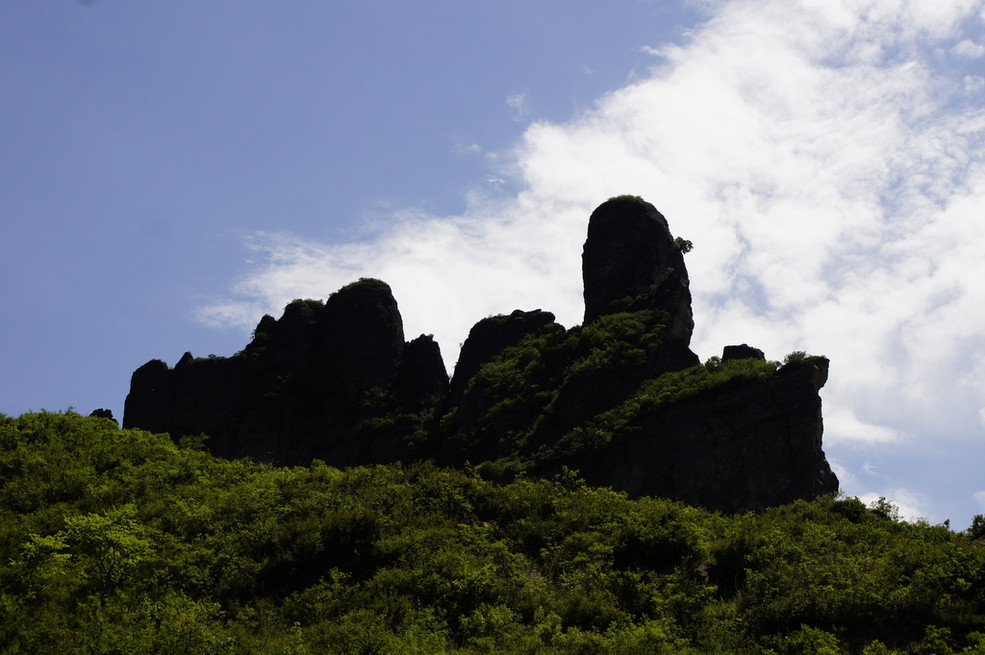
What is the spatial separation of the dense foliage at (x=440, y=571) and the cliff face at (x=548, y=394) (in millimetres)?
28404

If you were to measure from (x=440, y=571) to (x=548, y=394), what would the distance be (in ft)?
155

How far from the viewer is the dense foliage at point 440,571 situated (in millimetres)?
14047

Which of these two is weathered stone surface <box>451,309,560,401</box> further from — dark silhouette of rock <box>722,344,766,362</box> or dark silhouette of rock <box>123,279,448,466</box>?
dark silhouette of rock <box>722,344,766,362</box>

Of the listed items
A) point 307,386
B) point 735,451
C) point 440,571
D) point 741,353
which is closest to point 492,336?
point 307,386

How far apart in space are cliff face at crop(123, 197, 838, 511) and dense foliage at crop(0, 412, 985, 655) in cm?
2840

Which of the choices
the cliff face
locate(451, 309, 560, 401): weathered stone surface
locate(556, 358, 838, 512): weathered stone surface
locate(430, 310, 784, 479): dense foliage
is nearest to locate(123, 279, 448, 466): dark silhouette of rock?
the cliff face

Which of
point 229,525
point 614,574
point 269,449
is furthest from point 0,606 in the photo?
point 269,449

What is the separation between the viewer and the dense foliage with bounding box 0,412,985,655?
14.0 meters

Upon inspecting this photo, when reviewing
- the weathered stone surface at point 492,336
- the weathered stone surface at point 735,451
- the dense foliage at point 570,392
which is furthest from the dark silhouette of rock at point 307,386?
the weathered stone surface at point 735,451

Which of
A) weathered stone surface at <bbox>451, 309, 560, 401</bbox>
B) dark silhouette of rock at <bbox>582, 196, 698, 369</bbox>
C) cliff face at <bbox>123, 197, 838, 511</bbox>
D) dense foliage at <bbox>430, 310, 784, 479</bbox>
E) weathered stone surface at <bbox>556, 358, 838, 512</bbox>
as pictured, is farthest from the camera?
weathered stone surface at <bbox>451, 309, 560, 401</bbox>

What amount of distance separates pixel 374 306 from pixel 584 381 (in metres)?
27.1

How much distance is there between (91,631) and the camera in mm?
12609

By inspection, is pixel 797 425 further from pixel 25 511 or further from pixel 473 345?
pixel 25 511

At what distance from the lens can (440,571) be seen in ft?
56.6
